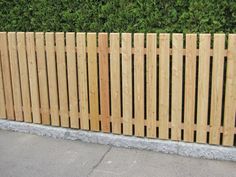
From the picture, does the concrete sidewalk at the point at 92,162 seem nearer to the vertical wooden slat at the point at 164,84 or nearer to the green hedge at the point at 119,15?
the vertical wooden slat at the point at 164,84

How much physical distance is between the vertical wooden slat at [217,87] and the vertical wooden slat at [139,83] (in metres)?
0.85

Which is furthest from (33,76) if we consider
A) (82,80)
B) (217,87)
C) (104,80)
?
(217,87)

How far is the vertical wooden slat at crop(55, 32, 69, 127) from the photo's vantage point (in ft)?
15.0

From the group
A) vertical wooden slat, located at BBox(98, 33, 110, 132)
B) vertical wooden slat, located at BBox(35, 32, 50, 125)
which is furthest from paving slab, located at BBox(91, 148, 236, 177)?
vertical wooden slat, located at BBox(35, 32, 50, 125)

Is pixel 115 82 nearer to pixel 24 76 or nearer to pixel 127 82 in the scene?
pixel 127 82

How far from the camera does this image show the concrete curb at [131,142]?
165 inches

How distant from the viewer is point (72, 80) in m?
4.65

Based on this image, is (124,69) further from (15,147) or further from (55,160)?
(15,147)

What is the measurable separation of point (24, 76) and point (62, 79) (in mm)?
633

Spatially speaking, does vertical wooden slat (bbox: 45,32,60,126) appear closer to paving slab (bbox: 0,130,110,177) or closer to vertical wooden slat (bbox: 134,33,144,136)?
paving slab (bbox: 0,130,110,177)

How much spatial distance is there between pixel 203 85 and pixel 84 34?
1.60 m

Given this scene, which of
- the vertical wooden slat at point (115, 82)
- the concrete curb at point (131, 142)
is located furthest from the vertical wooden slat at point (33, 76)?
the vertical wooden slat at point (115, 82)

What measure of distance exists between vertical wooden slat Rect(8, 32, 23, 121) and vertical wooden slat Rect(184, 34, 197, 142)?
242 cm

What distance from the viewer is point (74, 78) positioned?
464cm
